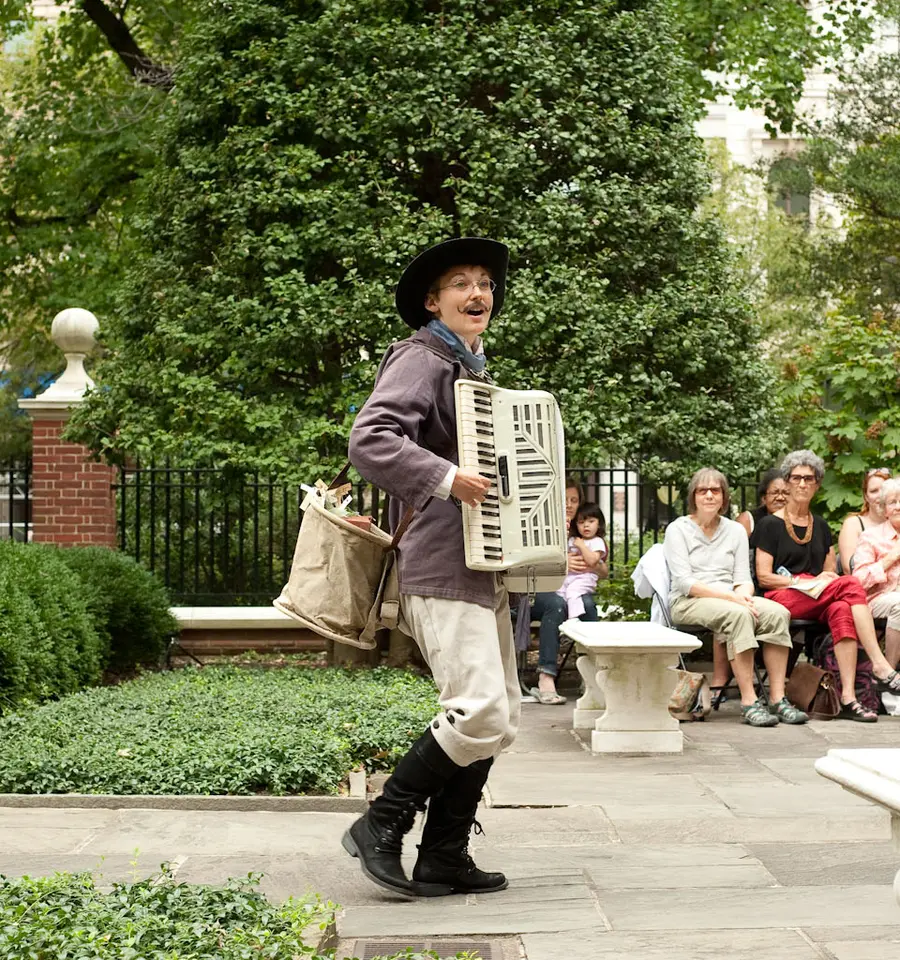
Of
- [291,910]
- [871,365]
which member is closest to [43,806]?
[291,910]

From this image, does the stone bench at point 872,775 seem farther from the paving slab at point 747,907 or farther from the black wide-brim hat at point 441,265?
the black wide-brim hat at point 441,265

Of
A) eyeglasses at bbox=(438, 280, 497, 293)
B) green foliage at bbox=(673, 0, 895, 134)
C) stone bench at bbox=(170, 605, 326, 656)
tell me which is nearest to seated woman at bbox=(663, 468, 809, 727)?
stone bench at bbox=(170, 605, 326, 656)

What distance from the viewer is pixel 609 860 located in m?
5.38

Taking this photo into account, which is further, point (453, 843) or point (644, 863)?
point (644, 863)

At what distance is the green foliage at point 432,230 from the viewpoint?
36.1 ft

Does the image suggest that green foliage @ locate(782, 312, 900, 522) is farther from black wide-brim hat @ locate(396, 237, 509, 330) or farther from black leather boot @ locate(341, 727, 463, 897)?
black leather boot @ locate(341, 727, 463, 897)

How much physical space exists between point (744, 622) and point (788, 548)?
98 centimetres

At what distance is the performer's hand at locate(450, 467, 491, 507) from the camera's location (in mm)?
4503

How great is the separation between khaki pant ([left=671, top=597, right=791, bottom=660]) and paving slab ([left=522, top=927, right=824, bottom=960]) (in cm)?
505

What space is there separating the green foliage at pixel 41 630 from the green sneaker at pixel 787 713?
4.55 metres

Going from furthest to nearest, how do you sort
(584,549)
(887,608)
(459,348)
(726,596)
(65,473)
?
(65,473)
(584,549)
(887,608)
(726,596)
(459,348)

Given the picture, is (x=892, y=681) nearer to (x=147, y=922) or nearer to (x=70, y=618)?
(x=70, y=618)

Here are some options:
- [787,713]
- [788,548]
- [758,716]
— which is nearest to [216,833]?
[758,716]

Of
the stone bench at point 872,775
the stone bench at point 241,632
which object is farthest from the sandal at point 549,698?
the stone bench at point 872,775
